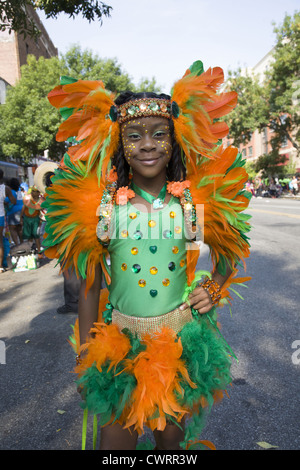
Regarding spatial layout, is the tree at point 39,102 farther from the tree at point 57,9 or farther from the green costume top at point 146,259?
the green costume top at point 146,259

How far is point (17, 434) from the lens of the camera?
2.52 metres

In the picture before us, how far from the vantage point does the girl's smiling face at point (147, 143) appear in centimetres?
176

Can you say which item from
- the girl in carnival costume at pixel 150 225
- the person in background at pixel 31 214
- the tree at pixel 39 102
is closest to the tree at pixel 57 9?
the person in background at pixel 31 214

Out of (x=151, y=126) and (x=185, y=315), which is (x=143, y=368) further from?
(x=151, y=126)

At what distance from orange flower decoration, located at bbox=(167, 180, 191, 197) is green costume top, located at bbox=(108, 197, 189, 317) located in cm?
10

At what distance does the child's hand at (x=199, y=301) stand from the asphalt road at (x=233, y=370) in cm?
58

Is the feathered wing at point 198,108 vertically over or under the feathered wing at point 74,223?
over

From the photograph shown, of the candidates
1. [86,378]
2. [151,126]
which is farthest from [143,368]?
[151,126]

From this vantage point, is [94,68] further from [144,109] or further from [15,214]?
[144,109]

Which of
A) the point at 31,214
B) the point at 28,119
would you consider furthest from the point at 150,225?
the point at 28,119

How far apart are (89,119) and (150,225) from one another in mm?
598

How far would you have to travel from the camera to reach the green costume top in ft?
5.74

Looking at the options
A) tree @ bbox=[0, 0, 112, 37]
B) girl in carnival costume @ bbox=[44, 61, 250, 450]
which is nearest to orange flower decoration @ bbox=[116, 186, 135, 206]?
girl in carnival costume @ bbox=[44, 61, 250, 450]
